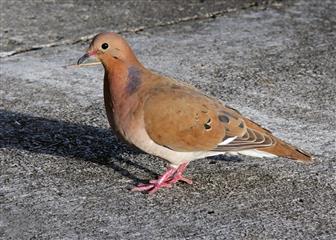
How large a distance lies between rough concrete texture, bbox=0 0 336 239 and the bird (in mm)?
209

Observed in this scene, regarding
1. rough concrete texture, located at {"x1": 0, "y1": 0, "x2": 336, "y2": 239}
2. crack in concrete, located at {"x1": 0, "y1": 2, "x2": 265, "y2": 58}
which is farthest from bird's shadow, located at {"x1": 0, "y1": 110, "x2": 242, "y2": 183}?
crack in concrete, located at {"x1": 0, "y1": 2, "x2": 265, "y2": 58}

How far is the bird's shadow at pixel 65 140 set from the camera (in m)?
5.02

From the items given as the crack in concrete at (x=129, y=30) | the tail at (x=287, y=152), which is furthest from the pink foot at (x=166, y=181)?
the crack in concrete at (x=129, y=30)

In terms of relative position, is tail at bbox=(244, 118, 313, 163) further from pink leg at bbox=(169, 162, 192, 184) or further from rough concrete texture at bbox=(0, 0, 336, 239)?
pink leg at bbox=(169, 162, 192, 184)

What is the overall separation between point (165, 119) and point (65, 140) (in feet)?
3.16

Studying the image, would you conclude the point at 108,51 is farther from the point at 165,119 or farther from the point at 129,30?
the point at 129,30

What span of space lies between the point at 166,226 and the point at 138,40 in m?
2.88

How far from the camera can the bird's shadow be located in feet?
16.5

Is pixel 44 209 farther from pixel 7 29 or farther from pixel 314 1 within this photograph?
pixel 314 1

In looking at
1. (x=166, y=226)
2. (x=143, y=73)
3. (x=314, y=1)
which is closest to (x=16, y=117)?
(x=143, y=73)

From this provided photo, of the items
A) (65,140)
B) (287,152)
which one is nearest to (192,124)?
(287,152)

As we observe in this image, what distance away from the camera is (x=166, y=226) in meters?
4.25

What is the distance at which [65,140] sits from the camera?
17.2ft

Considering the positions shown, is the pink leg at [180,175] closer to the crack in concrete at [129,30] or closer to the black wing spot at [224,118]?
the black wing spot at [224,118]
